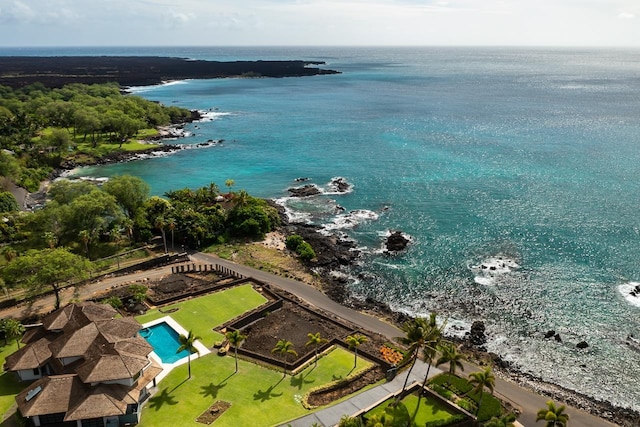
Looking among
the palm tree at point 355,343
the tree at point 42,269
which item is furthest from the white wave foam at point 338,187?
the tree at point 42,269

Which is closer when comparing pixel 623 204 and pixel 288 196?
pixel 623 204

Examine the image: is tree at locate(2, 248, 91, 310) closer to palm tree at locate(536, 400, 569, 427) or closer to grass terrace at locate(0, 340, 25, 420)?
grass terrace at locate(0, 340, 25, 420)

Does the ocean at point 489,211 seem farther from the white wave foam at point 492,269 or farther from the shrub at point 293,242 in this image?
the shrub at point 293,242

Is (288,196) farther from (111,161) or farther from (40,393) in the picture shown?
(40,393)

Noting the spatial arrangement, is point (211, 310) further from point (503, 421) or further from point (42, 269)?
point (503, 421)

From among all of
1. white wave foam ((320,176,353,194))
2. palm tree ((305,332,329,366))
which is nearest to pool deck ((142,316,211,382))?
palm tree ((305,332,329,366))

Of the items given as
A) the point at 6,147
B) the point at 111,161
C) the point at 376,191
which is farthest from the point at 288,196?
the point at 6,147
